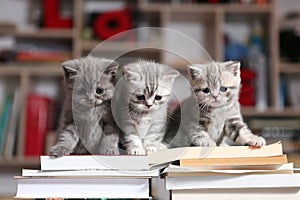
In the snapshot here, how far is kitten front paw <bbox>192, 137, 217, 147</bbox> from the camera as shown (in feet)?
1.95

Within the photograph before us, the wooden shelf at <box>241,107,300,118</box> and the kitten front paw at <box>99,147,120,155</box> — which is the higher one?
the wooden shelf at <box>241,107,300,118</box>

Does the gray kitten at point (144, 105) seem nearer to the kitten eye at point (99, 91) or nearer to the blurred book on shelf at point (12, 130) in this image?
Answer: the kitten eye at point (99, 91)

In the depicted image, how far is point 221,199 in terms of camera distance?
0.55 metres

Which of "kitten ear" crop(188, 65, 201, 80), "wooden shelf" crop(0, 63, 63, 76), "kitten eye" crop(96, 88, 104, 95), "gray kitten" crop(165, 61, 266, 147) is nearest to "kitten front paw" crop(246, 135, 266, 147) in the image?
"gray kitten" crop(165, 61, 266, 147)

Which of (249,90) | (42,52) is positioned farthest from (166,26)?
(42,52)

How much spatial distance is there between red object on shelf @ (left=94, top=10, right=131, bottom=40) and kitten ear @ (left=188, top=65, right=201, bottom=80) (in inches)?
65.1

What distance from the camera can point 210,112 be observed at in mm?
607

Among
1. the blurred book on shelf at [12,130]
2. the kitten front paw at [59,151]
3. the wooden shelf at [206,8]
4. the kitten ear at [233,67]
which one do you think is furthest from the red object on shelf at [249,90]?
the kitten front paw at [59,151]

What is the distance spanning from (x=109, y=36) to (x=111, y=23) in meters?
0.10

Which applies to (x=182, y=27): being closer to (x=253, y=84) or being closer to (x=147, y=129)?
(x=253, y=84)

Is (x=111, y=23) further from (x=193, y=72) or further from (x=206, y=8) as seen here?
(x=193, y=72)

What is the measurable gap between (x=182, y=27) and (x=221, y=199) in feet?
6.39

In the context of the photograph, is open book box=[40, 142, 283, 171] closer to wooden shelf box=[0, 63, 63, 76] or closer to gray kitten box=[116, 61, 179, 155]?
gray kitten box=[116, 61, 179, 155]

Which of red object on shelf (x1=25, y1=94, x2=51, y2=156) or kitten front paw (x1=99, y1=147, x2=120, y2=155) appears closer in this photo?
kitten front paw (x1=99, y1=147, x2=120, y2=155)
